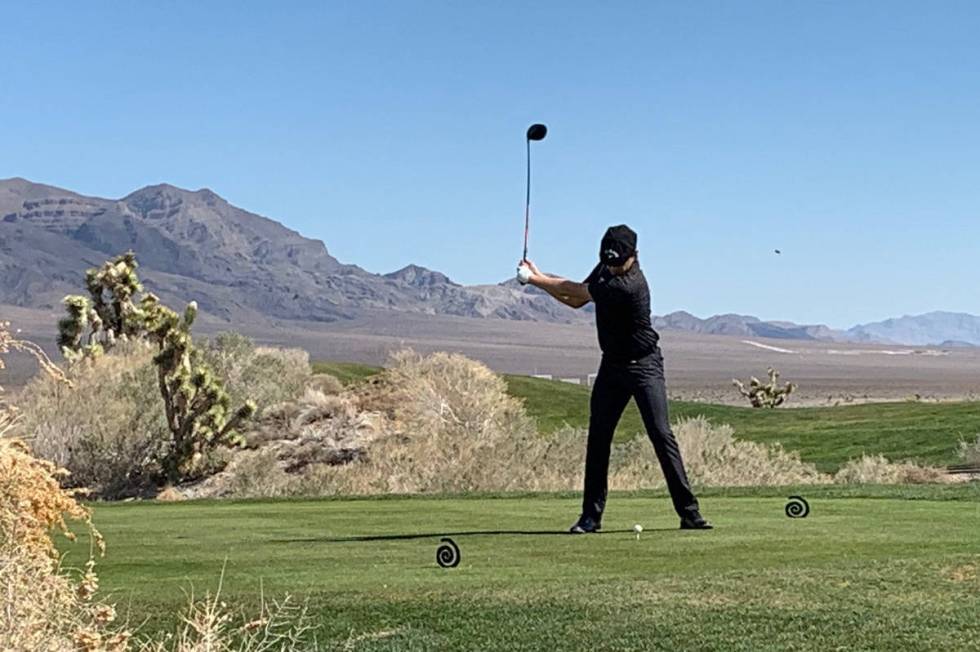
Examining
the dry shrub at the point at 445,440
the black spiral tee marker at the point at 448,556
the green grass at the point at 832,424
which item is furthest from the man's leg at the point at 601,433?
the green grass at the point at 832,424

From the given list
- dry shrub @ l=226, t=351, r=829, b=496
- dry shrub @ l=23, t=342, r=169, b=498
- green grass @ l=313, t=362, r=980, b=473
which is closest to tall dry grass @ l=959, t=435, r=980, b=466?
green grass @ l=313, t=362, r=980, b=473

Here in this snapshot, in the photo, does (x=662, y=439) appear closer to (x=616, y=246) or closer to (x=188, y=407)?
(x=616, y=246)

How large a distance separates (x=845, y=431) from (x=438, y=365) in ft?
53.5

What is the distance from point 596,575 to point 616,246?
117 inches

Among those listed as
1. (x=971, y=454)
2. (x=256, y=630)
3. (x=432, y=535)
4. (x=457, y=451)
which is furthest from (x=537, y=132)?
(x=971, y=454)

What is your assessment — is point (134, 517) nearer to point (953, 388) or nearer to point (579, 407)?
point (579, 407)

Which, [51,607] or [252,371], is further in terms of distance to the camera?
[252,371]

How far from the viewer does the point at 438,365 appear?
1334 inches

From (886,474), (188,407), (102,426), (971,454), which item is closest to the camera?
(886,474)

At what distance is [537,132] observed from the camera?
12578 millimetres

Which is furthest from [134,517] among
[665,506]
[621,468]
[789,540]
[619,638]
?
[621,468]

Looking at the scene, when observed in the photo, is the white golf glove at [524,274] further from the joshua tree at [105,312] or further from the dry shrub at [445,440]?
the joshua tree at [105,312]

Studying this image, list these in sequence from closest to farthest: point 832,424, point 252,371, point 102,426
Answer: point 102,426 < point 252,371 < point 832,424

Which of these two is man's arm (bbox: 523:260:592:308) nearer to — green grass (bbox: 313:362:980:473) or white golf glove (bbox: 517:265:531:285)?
white golf glove (bbox: 517:265:531:285)
